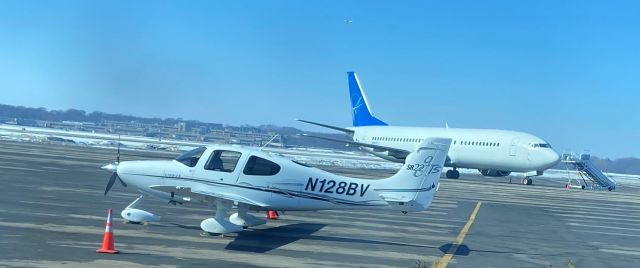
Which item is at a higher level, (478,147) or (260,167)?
(478,147)

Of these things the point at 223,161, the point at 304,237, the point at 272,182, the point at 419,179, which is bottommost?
the point at 304,237

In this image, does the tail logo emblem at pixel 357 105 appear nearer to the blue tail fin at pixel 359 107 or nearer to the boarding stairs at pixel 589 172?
the blue tail fin at pixel 359 107

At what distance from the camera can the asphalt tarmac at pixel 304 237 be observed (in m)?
12.2

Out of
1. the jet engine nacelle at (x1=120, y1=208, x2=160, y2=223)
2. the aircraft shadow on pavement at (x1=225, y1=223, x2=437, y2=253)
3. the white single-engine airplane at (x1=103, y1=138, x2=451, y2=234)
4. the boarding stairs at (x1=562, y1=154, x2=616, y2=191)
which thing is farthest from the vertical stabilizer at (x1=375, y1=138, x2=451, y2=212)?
the boarding stairs at (x1=562, y1=154, x2=616, y2=191)

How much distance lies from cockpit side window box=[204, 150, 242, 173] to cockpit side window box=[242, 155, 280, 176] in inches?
11.0

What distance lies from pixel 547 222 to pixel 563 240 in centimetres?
476

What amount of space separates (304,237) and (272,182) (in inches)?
53.7

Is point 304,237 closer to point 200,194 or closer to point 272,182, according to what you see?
point 272,182

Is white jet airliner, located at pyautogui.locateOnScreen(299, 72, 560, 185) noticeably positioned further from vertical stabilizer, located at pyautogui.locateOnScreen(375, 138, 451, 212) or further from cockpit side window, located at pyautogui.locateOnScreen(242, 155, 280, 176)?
cockpit side window, located at pyautogui.locateOnScreen(242, 155, 280, 176)

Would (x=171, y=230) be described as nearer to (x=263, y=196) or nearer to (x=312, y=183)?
(x=263, y=196)

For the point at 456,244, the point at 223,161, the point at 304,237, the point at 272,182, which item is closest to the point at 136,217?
the point at 223,161

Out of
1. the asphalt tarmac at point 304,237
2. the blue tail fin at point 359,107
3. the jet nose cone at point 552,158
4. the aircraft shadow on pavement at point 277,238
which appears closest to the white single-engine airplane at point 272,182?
the aircraft shadow on pavement at point 277,238

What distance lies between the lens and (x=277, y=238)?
1502 centimetres

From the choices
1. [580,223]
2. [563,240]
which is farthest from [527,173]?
[563,240]
